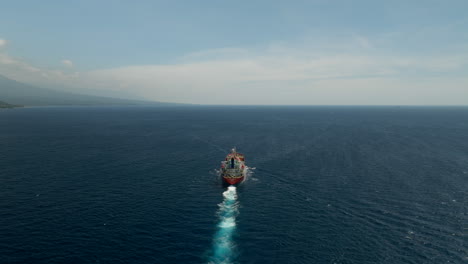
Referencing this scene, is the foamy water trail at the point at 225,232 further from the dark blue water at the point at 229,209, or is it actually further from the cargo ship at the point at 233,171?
the cargo ship at the point at 233,171

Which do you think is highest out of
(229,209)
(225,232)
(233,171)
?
(233,171)

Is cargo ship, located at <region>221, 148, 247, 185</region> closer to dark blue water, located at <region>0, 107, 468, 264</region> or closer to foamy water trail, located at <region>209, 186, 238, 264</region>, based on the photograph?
dark blue water, located at <region>0, 107, 468, 264</region>

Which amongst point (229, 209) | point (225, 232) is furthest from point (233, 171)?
point (225, 232)

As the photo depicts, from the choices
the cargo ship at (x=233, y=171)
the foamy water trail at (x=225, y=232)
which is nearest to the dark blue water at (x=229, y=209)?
the foamy water trail at (x=225, y=232)

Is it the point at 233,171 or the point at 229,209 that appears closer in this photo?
the point at 229,209

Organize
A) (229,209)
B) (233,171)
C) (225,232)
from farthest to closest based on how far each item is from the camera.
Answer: (233,171), (229,209), (225,232)

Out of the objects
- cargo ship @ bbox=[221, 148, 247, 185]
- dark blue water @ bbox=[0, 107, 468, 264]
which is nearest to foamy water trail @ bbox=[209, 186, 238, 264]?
dark blue water @ bbox=[0, 107, 468, 264]

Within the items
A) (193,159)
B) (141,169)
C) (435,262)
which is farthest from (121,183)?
(435,262)

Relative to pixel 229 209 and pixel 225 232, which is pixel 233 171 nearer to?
pixel 229 209

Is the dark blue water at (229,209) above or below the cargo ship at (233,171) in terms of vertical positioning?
below
